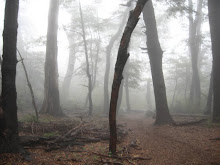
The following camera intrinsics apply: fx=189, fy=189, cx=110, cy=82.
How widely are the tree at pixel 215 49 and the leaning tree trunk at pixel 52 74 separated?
9450mm

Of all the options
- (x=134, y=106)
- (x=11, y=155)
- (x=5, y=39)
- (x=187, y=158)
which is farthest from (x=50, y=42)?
(x=134, y=106)

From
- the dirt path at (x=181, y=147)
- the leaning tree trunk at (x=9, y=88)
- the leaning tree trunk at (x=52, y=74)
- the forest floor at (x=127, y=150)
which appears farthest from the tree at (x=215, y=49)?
the leaning tree trunk at (x=52, y=74)

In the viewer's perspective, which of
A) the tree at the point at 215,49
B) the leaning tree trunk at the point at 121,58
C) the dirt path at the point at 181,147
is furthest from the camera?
the tree at the point at 215,49

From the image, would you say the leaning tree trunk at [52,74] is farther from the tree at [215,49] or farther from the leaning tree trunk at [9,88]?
the tree at [215,49]

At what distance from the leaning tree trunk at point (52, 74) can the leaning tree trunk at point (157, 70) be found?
6.71 metres

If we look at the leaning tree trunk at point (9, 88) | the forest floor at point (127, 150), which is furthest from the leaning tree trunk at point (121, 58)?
the leaning tree trunk at point (9, 88)

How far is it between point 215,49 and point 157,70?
10.1 ft

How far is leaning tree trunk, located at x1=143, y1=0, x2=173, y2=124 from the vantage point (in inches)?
399

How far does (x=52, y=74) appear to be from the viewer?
541 inches

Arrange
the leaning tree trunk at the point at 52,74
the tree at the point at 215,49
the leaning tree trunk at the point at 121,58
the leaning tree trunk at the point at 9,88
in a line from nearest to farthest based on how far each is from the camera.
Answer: the leaning tree trunk at the point at 9,88 → the leaning tree trunk at the point at 121,58 → the tree at the point at 215,49 → the leaning tree trunk at the point at 52,74

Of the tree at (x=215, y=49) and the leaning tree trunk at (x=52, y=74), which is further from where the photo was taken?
the leaning tree trunk at (x=52, y=74)

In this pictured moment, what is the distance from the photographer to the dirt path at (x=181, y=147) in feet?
16.1

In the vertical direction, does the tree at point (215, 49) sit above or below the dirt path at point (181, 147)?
above

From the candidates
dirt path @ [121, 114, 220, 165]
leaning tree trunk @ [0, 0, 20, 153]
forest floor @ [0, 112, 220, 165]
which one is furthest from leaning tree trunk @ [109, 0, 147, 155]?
leaning tree trunk @ [0, 0, 20, 153]
